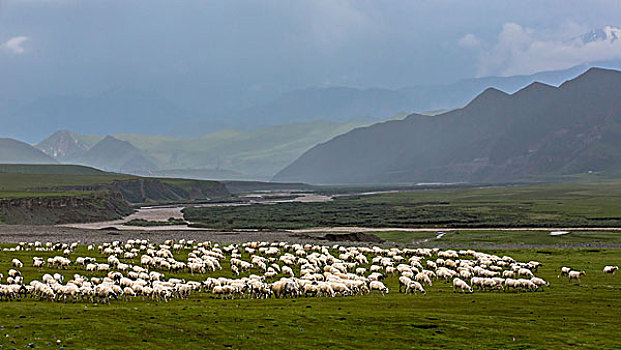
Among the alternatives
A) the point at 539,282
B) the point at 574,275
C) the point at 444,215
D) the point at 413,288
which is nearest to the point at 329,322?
the point at 413,288

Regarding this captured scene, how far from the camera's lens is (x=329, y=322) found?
25.6 metres

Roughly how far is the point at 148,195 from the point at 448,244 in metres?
125

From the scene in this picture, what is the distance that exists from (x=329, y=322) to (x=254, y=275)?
12645 mm

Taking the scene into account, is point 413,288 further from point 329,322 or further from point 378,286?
point 329,322

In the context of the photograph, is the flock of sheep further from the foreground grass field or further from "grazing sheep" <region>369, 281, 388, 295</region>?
the foreground grass field

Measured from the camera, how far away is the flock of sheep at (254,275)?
105 ft

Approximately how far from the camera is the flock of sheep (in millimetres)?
31969

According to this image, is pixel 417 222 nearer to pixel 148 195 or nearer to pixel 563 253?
pixel 563 253

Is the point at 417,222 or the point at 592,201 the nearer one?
the point at 417,222

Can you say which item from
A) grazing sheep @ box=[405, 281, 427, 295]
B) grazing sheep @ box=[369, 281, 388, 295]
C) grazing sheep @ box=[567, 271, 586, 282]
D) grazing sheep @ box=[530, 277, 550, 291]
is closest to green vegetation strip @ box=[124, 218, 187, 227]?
grazing sheep @ box=[369, 281, 388, 295]

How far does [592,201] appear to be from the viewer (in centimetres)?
13475

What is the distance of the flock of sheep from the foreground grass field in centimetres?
126

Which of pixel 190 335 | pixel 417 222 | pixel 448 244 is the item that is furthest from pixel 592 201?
pixel 190 335

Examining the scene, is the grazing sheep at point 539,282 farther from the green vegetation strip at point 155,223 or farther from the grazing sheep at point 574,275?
the green vegetation strip at point 155,223
